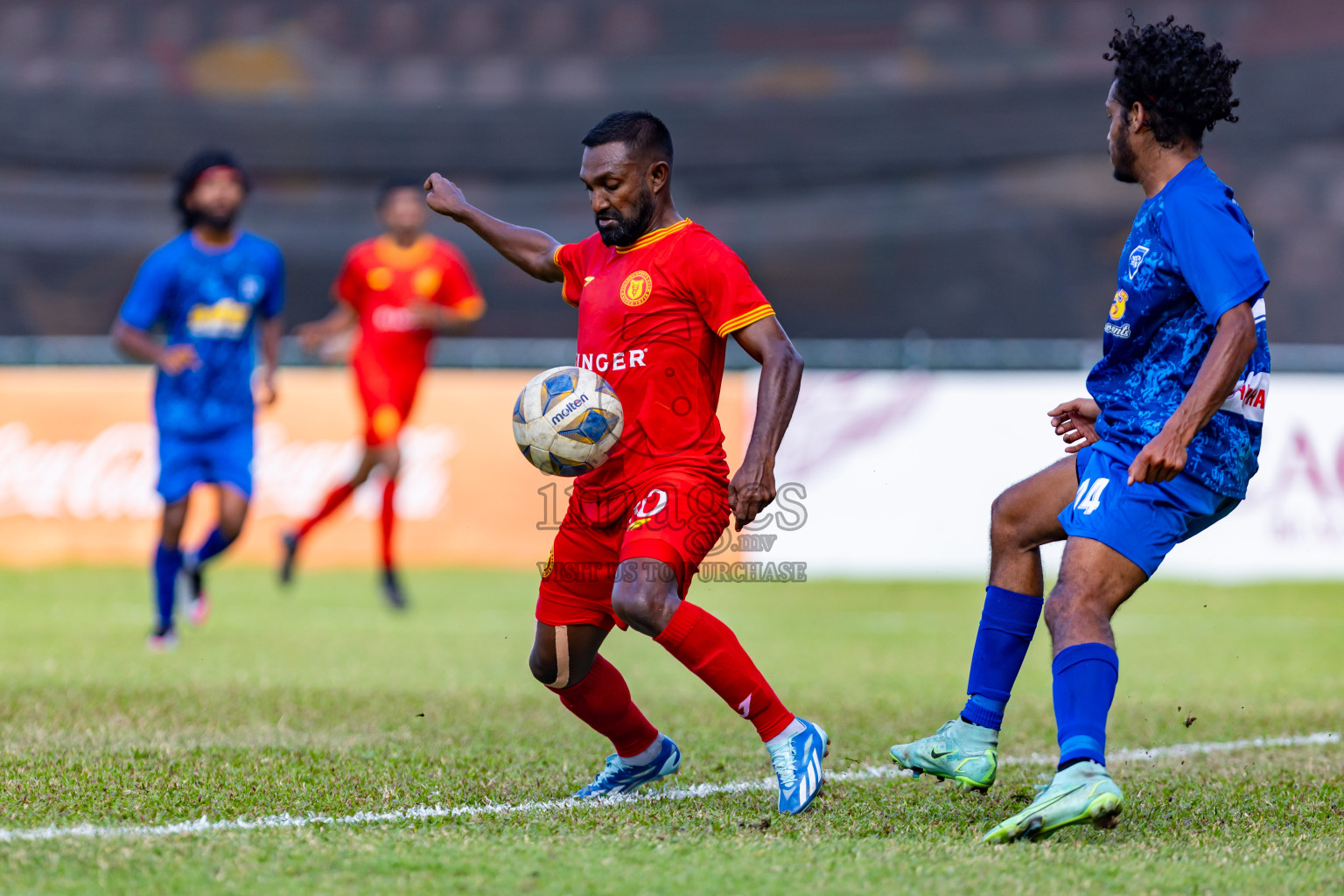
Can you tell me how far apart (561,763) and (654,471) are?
1.20 metres

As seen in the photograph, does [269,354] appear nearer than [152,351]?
No

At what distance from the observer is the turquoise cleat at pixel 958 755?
4195 mm

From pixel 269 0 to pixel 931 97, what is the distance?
26.5ft

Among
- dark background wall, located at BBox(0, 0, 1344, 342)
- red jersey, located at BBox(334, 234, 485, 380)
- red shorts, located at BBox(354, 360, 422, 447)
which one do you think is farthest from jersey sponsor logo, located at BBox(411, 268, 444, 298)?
dark background wall, located at BBox(0, 0, 1344, 342)

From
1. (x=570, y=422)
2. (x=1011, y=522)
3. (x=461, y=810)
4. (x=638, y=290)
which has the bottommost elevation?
(x=461, y=810)

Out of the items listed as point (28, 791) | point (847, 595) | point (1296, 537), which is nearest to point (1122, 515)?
point (28, 791)

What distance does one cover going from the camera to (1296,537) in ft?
40.3

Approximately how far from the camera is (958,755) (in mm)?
4211

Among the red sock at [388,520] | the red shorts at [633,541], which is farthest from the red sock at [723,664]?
the red sock at [388,520]

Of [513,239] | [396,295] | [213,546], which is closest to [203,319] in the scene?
[213,546]

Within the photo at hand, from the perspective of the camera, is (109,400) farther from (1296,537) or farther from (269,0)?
(1296,537)

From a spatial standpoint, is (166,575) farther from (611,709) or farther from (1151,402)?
(1151,402)

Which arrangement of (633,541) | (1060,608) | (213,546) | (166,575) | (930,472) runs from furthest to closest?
(930,472)
(213,546)
(166,575)
(633,541)
(1060,608)

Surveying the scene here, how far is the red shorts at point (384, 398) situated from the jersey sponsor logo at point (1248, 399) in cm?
778
